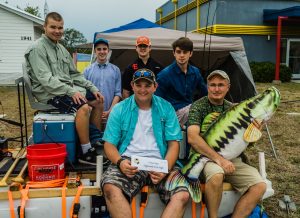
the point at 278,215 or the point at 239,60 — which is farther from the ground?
the point at 239,60

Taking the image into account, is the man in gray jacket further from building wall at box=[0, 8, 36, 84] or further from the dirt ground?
building wall at box=[0, 8, 36, 84]

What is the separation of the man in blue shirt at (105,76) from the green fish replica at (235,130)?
2.18 m

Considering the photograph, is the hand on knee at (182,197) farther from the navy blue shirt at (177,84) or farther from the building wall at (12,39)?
the building wall at (12,39)

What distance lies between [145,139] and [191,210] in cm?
76

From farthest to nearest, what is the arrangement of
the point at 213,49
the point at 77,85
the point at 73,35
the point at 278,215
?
the point at 73,35 → the point at 213,49 → the point at 77,85 → the point at 278,215

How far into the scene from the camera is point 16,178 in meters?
3.22

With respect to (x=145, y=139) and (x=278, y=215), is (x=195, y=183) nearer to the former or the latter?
(x=145, y=139)

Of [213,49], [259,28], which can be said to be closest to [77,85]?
[213,49]

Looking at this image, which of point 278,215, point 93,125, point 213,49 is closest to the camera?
point 278,215

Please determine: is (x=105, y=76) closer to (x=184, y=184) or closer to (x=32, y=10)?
(x=184, y=184)

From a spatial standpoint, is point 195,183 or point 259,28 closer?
point 195,183

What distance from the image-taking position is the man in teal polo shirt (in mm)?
3129

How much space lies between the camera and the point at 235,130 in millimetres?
3287

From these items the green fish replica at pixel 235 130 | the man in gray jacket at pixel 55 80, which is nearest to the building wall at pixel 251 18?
the man in gray jacket at pixel 55 80
